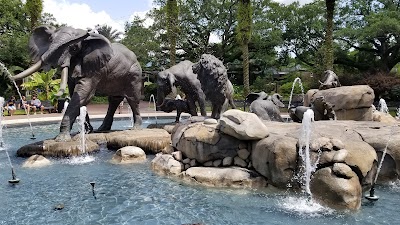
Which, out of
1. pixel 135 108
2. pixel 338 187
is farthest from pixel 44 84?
pixel 338 187

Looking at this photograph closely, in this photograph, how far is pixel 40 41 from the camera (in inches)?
374

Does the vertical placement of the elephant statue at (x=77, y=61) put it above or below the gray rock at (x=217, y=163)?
above

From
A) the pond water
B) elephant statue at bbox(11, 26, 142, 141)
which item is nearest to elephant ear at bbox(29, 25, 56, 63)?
elephant statue at bbox(11, 26, 142, 141)

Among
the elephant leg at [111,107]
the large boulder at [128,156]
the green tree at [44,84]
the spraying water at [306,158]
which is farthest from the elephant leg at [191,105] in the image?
the green tree at [44,84]

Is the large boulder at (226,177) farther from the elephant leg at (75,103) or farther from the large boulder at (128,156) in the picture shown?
the elephant leg at (75,103)

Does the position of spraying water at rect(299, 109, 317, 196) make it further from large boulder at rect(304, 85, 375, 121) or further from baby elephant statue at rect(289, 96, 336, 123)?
large boulder at rect(304, 85, 375, 121)

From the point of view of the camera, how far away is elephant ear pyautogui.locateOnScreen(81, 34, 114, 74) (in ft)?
31.1

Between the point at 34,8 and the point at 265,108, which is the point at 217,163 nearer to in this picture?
the point at 265,108

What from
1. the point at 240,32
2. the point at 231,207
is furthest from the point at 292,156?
the point at 240,32

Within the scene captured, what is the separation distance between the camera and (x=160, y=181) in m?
7.04

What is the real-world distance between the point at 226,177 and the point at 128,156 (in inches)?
113

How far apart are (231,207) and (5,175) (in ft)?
15.1

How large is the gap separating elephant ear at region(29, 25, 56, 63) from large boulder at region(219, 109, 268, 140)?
5.09 m

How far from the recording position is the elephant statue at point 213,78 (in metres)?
9.18
